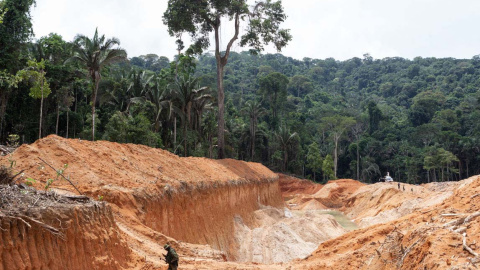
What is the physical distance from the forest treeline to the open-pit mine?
6109mm

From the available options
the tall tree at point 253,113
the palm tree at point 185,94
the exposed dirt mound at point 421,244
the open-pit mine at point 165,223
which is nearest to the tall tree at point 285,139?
the tall tree at point 253,113

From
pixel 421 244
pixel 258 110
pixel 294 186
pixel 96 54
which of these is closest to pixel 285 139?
pixel 258 110

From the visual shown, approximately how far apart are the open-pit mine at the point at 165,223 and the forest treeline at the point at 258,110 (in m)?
6.11

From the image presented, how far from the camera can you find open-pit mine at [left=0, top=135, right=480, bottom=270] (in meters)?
5.98

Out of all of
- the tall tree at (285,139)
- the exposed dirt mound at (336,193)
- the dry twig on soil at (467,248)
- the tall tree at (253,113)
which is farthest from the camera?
the tall tree at (285,139)

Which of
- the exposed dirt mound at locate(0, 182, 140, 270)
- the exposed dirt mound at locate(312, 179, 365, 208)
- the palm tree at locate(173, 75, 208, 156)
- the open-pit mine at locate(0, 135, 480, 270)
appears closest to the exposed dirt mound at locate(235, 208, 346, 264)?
the open-pit mine at locate(0, 135, 480, 270)

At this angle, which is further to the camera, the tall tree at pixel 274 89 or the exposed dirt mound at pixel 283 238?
the tall tree at pixel 274 89

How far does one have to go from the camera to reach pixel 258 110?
190 ft

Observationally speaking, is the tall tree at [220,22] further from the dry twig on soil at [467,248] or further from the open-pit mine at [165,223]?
the dry twig on soil at [467,248]

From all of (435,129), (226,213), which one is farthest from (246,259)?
(435,129)

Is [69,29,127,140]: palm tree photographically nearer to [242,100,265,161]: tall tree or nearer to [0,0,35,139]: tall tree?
[0,0,35,139]: tall tree

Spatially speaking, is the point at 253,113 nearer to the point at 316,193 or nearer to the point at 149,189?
the point at 316,193

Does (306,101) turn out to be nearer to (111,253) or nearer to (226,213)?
(226,213)

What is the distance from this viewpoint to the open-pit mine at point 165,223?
5.98m
